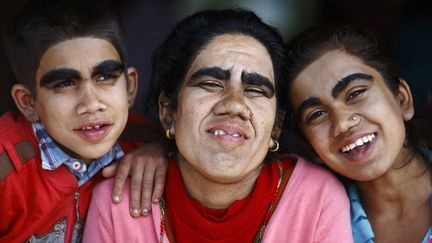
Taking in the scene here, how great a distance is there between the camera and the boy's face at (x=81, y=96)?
221 centimetres

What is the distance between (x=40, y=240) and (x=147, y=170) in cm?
50

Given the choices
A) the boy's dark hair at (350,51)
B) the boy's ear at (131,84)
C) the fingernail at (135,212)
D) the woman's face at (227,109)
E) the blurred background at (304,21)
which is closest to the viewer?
the woman's face at (227,109)

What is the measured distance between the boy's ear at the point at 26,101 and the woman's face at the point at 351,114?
3.48 ft

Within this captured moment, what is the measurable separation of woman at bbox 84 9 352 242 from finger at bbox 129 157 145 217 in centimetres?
4

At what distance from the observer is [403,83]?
2.40 metres

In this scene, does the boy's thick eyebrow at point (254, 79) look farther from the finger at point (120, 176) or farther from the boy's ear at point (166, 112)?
the finger at point (120, 176)

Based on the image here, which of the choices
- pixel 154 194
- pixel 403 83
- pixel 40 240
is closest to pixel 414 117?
pixel 403 83

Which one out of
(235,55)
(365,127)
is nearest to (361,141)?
(365,127)

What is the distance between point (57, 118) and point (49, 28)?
36cm

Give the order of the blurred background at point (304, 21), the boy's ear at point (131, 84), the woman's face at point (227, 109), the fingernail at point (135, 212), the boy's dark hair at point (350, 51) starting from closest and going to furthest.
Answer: the woman's face at point (227, 109) < the fingernail at point (135, 212) < the boy's dark hair at point (350, 51) < the boy's ear at point (131, 84) < the blurred background at point (304, 21)

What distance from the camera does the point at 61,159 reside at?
2283mm

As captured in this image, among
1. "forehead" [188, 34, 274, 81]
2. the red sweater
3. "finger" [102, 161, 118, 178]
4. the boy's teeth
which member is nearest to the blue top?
the boy's teeth

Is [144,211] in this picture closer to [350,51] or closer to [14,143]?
[14,143]

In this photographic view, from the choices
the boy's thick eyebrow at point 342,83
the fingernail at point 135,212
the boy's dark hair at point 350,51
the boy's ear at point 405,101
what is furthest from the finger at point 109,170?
the boy's ear at point 405,101
